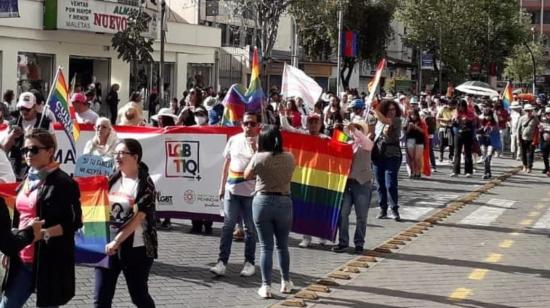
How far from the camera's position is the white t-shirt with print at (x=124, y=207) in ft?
20.2

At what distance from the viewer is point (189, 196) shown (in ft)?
36.3

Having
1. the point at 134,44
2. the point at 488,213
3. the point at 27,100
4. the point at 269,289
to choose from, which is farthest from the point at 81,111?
the point at 134,44

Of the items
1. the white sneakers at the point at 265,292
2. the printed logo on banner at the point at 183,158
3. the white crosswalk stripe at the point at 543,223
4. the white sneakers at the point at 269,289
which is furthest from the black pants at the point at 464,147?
the white sneakers at the point at 265,292

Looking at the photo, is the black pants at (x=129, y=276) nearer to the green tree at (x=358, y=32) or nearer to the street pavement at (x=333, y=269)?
the street pavement at (x=333, y=269)

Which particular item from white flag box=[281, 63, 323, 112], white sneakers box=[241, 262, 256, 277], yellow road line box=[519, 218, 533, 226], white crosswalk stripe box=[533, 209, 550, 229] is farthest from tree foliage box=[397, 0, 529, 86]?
white sneakers box=[241, 262, 256, 277]

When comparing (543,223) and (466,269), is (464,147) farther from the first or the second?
(466,269)

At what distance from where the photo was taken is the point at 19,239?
500 cm

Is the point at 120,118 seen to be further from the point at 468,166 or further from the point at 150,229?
the point at 468,166

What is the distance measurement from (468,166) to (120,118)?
11653mm

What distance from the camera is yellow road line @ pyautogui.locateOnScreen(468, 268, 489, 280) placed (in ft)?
30.6

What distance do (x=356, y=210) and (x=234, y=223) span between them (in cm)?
243

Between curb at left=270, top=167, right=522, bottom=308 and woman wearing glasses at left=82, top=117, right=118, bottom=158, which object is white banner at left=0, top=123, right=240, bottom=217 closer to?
woman wearing glasses at left=82, top=117, right=118, bottom=158

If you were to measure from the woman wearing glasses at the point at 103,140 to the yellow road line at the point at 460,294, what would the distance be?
146 inches

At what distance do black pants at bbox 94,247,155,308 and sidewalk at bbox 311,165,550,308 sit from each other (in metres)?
2.12
